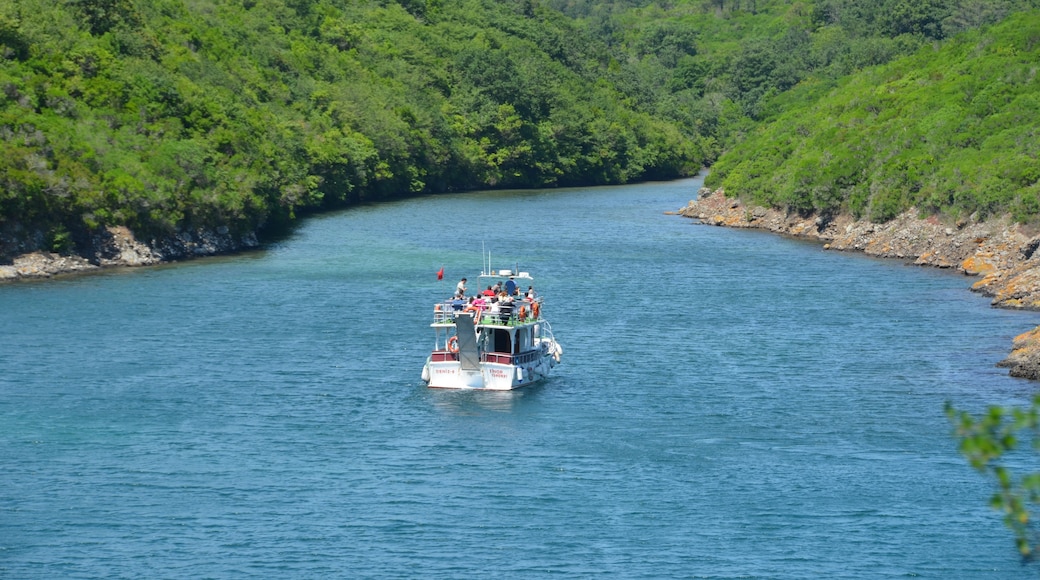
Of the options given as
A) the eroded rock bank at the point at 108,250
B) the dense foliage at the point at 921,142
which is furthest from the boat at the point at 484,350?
the dense foliage at the point at 921,142

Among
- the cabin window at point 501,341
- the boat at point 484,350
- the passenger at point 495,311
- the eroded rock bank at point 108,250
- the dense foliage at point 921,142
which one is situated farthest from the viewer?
the dense foliage at point 921,142

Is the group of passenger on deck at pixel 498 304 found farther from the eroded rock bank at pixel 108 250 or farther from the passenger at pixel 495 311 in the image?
the eroded rock bank at pixel 108 250

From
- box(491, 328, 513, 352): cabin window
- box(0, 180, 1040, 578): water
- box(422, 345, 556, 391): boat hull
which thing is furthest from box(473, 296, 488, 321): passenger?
box(0, 180, 1040, 578): water

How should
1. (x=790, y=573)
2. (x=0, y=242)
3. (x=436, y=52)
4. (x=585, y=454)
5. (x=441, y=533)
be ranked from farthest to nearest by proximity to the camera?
(x=436, y=52), (x=0, y=242), (x=585, y=454), (x=441, y=533), (x=790, y=573)

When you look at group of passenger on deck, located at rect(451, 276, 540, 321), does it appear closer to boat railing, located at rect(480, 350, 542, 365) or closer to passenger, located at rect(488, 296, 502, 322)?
passenger, located at rect(488, 296, 502, 322)

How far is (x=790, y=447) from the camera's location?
52.1m

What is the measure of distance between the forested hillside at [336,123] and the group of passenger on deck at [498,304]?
133 ft

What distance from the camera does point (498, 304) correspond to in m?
61.0

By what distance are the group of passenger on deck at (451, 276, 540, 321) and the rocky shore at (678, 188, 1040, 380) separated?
20974 millimetres

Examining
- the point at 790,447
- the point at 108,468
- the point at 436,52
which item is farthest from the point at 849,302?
the point at 436,52

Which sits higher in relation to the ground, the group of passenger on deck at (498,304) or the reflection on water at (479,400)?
the group of passenger on deck at (498,304)

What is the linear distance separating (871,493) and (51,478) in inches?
1065

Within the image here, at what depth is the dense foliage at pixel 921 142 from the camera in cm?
10381

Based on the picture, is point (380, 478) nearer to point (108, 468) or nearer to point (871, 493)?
point (108, 468)
